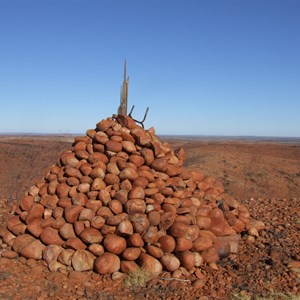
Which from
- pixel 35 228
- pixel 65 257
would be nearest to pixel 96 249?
pixel 65 257

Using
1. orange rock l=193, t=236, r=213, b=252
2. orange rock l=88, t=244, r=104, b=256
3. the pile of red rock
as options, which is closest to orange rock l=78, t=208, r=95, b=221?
the pile of red rock

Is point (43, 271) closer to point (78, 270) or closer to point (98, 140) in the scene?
point (78, 270)

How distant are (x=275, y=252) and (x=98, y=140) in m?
3.12

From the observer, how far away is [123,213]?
4953 mm

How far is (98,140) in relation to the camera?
588 centimetres

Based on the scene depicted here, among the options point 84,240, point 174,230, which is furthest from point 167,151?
point 84,240

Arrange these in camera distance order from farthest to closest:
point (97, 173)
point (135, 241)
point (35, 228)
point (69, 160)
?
1. point (69, 160)
2. point (97, 173)
3. point (35, 228)
4. point (135, 241)

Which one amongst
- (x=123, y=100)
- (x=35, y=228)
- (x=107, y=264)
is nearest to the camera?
(x=107, y=264)

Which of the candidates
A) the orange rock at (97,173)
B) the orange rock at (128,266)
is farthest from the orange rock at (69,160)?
the orange rock at (128,266)

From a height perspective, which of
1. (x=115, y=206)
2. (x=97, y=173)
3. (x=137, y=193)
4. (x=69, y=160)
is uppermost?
(x=69, y=160)

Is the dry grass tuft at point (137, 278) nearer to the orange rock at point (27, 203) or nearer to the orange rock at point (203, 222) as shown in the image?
the orange rock at point (203, 222)

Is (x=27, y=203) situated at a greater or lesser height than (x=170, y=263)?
greater

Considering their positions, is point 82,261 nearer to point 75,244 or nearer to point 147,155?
point 75,244

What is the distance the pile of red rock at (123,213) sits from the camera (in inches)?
185
